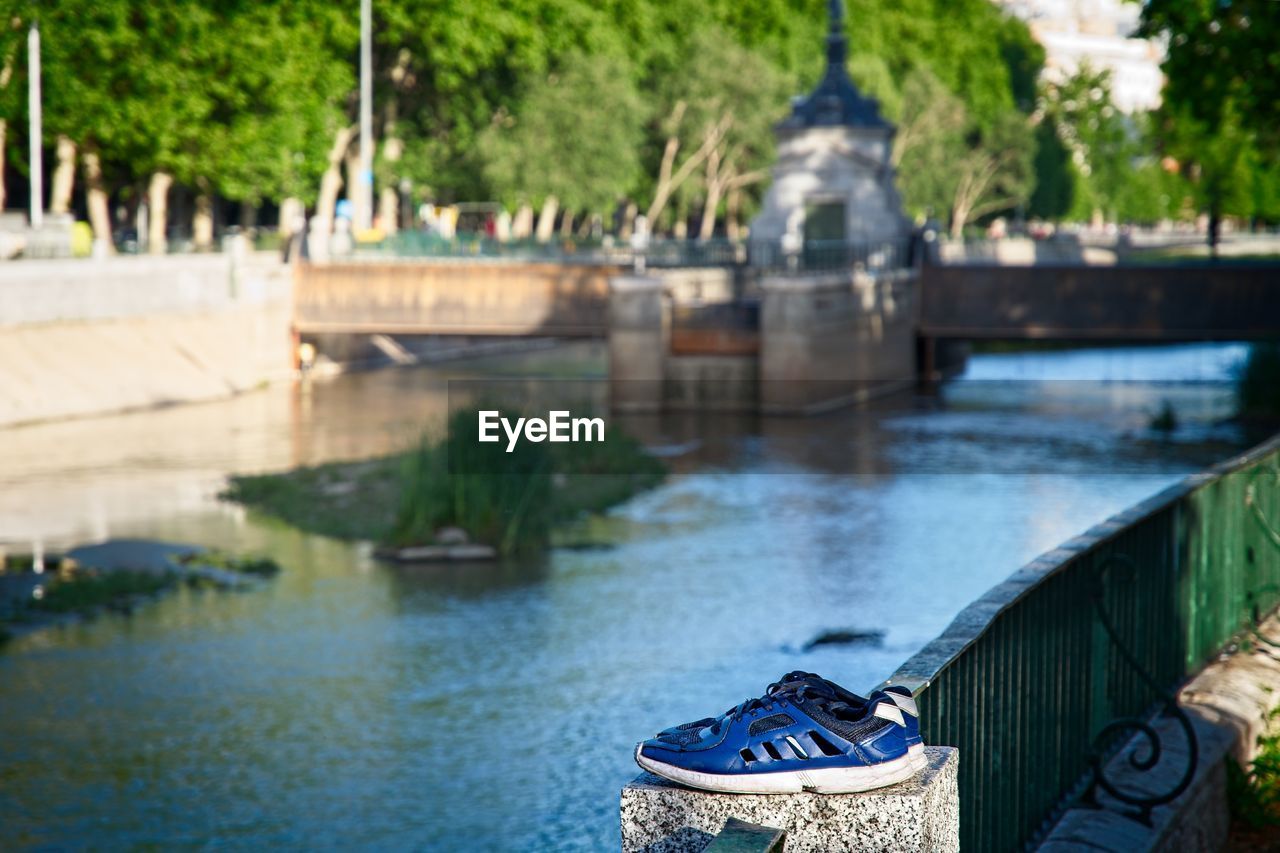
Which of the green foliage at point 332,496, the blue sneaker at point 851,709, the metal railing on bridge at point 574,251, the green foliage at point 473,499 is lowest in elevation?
the green foliage at point 332,496

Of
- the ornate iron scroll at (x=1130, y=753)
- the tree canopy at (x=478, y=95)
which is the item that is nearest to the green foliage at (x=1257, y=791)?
the ornate iron scroll at (x=1130, y=753)

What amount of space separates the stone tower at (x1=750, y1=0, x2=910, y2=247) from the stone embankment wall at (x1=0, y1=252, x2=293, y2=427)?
14.4 metres

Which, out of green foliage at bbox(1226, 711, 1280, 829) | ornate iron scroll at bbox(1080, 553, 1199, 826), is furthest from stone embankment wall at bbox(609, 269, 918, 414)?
ornate iron scroll at bbox(1080, 553, 1199, 826)

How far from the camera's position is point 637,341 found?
43.5 m

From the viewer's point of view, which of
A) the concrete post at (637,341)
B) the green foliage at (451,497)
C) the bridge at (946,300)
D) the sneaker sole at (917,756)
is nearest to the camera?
the sneaker sole at (917,756)

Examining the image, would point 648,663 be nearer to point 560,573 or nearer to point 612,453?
point 560,573

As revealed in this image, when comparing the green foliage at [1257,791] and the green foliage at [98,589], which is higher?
the green foliage at [1257,791]

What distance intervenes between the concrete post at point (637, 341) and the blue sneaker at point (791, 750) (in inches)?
1517

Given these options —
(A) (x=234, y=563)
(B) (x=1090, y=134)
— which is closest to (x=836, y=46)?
(A) (x=234, y=563)

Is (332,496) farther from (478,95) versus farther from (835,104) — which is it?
(478,95)

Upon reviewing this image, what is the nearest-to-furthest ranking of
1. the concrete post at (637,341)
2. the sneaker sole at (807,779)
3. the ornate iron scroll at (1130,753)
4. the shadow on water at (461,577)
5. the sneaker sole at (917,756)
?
the sneaker sole at (807,779) < the sneaker sole at (917,756) < the ornate iron scroll at (1130,753) < the shadow on water at (461,577) < the concrete post at (637,341)

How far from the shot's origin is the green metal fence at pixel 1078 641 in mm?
7109

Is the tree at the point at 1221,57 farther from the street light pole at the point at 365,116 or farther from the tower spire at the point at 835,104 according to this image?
the street light pole at the point at 365,116

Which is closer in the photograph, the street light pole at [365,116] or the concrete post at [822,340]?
the concrete post at [822,340]
